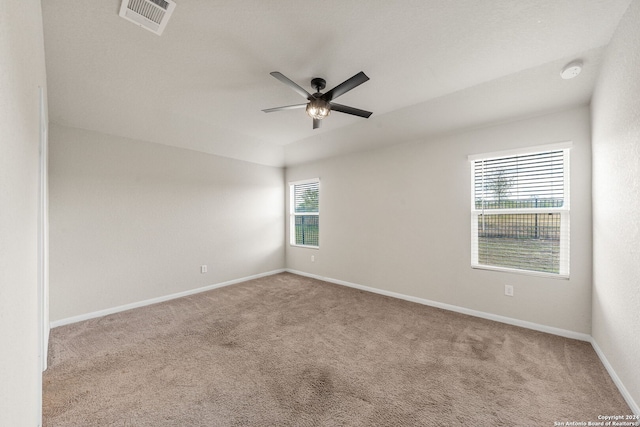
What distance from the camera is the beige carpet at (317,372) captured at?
1.66m

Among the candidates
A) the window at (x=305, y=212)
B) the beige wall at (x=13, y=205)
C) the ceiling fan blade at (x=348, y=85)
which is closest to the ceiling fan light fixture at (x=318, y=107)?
the ceiling fan blade at (x=348, y=85)

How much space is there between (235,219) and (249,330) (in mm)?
2359

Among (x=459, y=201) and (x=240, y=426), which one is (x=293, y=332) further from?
(x=459, y=201)

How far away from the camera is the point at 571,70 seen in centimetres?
217

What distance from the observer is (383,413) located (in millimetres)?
1667

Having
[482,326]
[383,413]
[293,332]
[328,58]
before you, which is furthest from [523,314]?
[328,58]

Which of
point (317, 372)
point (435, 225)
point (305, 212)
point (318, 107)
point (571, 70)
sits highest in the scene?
point (571, 70)

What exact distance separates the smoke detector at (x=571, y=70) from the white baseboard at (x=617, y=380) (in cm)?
246

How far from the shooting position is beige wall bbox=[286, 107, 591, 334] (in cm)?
263

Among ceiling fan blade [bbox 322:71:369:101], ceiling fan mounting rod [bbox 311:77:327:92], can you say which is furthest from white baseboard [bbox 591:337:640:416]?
ceiling fan mounting rod [bbox 311:77:327:92]

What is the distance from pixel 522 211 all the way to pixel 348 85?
2.52 meters

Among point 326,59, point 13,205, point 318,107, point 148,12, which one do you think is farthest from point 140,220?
point 326,59

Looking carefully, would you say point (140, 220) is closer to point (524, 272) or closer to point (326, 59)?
point (326, 59)

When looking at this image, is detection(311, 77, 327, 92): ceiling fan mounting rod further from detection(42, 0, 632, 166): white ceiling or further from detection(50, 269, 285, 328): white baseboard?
detection(50, 269, 285, 328): white baseboard
